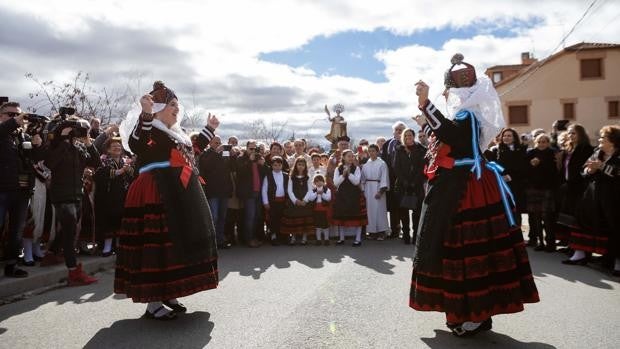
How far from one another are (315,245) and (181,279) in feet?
18.9

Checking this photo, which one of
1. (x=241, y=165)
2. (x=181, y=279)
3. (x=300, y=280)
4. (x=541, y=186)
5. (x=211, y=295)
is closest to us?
(x=181, y=279)

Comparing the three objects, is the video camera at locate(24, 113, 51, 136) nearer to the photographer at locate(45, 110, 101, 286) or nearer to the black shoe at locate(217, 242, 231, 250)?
the photographer at locate(45, 110, 101, 286)

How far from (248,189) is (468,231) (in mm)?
6393

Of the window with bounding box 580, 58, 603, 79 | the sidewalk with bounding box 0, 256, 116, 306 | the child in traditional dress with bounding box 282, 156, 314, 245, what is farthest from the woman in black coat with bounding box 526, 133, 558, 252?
the window with bounding box 580, 58, 603, 79

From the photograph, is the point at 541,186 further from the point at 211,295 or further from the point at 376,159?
the point at 211,295

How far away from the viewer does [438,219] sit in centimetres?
414

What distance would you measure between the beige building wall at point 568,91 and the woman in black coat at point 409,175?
1160 inches

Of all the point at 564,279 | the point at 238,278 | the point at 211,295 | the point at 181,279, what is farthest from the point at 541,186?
the point at 181,279

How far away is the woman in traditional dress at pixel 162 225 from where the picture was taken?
14.8 feet

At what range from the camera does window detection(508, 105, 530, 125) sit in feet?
127

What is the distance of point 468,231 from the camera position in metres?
4.05

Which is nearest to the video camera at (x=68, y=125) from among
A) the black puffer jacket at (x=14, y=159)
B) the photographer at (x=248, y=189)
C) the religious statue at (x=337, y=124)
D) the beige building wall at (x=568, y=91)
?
the black puffer jacket at (x=14, y=159)

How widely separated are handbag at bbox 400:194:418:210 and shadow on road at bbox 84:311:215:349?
18.7 feet

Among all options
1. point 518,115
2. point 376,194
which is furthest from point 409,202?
point 518,115
